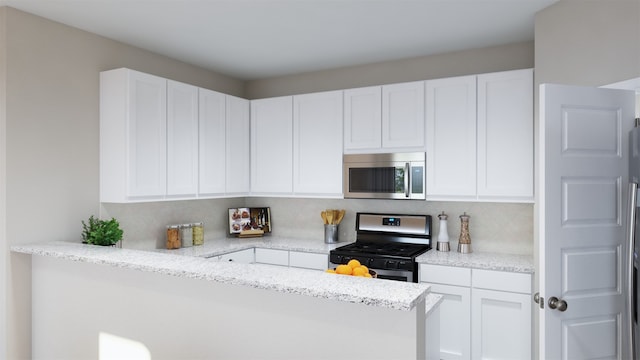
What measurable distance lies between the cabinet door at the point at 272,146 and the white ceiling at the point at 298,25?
49 centimetres

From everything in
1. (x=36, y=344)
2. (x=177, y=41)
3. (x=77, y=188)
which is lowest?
(x=36, y=344)

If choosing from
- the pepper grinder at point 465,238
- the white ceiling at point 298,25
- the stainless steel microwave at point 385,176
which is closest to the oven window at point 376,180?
the stainless steel microwave at point 385,176

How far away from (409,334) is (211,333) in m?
0.99

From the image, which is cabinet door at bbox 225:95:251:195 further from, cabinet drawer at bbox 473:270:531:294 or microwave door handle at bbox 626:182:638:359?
microwave door handle at bbox 626:182:638:359

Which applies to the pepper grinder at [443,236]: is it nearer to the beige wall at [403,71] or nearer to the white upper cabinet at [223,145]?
the beige wall at [403,71]

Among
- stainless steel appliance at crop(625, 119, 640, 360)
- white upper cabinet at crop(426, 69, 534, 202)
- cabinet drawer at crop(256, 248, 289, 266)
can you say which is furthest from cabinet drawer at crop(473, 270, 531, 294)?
cabinet drawer at crop(256, 248, 289, 266)

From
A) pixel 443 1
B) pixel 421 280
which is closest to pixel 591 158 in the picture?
pixel 443 1

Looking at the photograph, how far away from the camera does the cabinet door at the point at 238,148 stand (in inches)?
158

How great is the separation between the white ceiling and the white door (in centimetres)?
90

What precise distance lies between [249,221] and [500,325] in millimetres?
2603

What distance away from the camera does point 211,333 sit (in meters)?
2.01

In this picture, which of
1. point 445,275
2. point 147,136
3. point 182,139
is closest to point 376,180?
point 445,275

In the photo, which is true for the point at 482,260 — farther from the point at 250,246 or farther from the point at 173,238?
the point at 173,238

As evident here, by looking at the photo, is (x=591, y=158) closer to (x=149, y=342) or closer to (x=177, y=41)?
(x=149, y=342)
